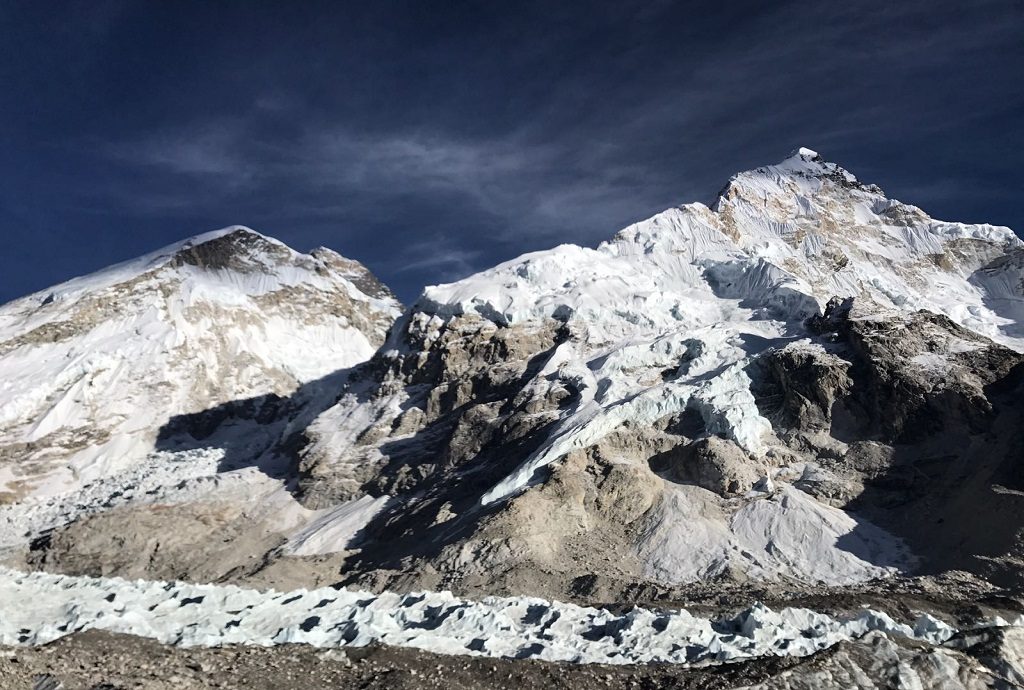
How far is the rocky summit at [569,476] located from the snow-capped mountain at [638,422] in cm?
27

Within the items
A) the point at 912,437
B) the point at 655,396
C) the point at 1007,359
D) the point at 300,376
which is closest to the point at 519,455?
the point at 655,396

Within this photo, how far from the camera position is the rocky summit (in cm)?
2359

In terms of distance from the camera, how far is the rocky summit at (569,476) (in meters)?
23.6

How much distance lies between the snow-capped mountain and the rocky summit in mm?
266

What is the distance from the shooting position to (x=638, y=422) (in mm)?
53781

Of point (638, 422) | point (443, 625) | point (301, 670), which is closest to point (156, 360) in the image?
point (638, 422)

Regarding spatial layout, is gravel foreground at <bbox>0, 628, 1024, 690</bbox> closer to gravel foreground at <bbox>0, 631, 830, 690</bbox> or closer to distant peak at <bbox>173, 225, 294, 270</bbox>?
gravel foreground at <bbox>0, 631, 830, 690</bbox>

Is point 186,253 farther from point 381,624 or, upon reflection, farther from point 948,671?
point 948,671

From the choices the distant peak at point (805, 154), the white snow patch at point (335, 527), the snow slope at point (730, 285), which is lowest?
the white snow patch at point (335, 527)

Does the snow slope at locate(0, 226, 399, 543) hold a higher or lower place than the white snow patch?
higher

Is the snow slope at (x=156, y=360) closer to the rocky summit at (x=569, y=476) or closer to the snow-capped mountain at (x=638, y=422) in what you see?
the rocky summit at (x=569, y=476)

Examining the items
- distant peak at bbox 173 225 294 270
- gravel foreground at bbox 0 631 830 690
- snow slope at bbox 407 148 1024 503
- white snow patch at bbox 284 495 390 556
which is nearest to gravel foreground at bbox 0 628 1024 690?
gravel foreground at bbox 0 631 830 690

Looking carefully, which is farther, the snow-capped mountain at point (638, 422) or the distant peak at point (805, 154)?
the distant peak at point (805, 154)

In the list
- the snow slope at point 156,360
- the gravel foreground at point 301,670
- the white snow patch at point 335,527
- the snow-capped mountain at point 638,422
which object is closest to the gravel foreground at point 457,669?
the gravel foreground at point 301,670
